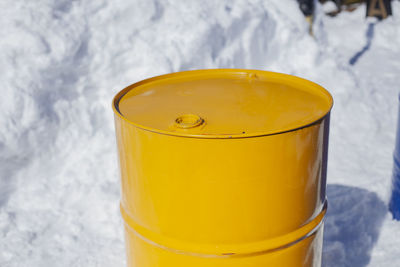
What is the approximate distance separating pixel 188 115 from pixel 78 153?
2.21 m

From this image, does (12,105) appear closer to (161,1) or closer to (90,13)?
(90,13)

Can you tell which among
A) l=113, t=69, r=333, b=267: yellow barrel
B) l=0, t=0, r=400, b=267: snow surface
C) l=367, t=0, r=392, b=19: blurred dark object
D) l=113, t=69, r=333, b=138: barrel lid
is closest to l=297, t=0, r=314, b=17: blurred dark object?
l=0, t=0, r=400, b=267: snow surface

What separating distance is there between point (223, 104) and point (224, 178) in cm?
45

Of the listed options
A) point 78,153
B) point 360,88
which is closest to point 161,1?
point 78,153

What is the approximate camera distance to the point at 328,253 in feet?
9.98

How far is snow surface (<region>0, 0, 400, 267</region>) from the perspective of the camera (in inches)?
126

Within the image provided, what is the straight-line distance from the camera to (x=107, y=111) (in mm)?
4031

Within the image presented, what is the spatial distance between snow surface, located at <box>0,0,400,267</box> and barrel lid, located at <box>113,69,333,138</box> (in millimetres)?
1350

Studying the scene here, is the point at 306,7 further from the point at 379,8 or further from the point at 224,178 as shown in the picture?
the point at 224,178

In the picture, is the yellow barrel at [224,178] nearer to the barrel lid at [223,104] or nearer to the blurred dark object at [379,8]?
the barrel lid at [223,104]

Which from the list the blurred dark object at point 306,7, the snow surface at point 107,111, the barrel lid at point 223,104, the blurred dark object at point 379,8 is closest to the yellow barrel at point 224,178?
the barrel lid at point 223,104

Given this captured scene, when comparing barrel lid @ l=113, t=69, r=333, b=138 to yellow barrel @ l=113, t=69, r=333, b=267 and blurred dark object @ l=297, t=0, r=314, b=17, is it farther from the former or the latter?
blurred dark object @ l=297, t=0, r=314, b=17

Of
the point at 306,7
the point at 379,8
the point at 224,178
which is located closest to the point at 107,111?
the point at 224,178

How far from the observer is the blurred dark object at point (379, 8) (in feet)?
28.9
